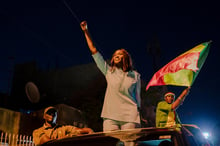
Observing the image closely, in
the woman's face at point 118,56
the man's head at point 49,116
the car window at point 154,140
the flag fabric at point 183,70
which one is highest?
the flag fabric at point 183,70

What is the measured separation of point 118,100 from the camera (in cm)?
355

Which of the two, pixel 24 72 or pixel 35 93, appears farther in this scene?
pixel 24 72

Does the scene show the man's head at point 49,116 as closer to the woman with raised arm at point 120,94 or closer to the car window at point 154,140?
the woman with raised arm at point 120,94

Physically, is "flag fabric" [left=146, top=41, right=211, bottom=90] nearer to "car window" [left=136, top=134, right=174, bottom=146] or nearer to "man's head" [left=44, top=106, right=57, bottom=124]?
"man's head" [left=44, top=106, right=57, bottom=124]

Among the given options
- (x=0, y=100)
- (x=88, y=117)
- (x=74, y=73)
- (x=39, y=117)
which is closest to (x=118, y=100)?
(x=39, y=117)

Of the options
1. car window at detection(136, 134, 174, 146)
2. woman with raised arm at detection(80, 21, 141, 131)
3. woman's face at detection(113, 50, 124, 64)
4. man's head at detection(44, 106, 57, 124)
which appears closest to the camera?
car window at detection(136, 134, 174, 146)

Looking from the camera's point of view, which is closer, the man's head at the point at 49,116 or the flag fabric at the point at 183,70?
the man's head at the point at 49,116

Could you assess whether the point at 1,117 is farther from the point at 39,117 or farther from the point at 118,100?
the point at 118,100

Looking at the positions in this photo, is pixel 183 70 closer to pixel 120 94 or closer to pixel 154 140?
pixel 120 94

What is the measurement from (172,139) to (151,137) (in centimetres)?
17

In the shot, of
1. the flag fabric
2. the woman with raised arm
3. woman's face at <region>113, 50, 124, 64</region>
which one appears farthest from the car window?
the flag fabric

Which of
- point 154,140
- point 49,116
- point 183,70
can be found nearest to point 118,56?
point 49,116

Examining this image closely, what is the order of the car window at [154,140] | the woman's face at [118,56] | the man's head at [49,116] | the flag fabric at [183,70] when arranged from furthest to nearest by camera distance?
the flag fabric at [183,70], the man's head at [49,116], the woman's face at [118,56], the car window at [154,140]

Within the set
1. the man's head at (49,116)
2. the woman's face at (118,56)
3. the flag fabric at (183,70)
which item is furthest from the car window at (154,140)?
the flag fabric at (183,70)
